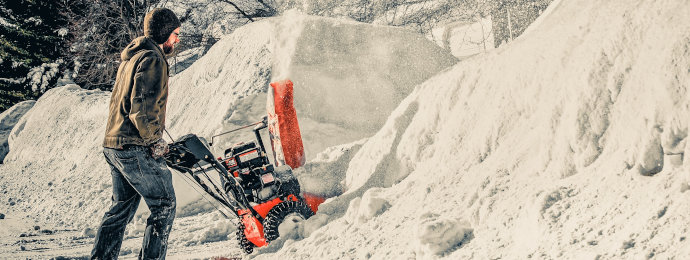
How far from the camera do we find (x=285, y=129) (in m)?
6.83

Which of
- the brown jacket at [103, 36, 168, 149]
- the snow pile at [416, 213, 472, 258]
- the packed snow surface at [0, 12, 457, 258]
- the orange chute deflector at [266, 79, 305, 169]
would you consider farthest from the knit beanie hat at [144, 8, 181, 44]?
the orange chute deflector at [266, 79, 305, 169]

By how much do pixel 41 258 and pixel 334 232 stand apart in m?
3.48

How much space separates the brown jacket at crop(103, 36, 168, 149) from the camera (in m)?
3.46

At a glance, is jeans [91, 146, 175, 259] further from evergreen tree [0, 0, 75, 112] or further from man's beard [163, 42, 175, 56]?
evergreen tree [0, 0, 75, 112]

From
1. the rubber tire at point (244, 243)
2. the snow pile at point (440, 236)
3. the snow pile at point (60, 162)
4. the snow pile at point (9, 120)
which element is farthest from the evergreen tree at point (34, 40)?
the snow pile at point (440, 236)

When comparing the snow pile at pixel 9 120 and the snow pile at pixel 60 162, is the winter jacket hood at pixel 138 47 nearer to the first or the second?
the snow pile at pixel 60 162

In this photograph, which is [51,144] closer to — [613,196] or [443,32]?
[443,32]

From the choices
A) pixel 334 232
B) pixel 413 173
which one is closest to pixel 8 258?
pixel 334 232

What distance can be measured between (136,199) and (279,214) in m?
1.34

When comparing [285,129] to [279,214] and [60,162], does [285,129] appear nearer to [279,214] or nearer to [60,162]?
[279,214]

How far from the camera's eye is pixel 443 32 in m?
13.1

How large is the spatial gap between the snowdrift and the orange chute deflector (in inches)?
30.0

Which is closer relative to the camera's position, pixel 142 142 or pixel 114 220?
pixel 142 142

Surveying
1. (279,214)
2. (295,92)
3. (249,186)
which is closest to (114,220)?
(279,214)
